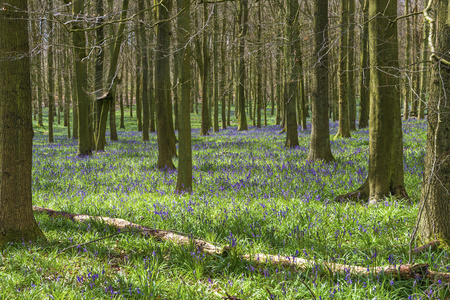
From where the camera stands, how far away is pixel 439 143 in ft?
11.2

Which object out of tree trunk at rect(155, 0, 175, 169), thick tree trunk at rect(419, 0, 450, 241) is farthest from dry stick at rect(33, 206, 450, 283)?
tree trunk at rect(155, 0, 175, 169)

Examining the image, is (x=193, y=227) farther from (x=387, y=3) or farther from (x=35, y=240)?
(x=387, y=3)

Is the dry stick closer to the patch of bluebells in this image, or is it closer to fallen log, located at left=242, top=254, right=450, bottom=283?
fallen log, located at left=242, top=254, right=450, bottom=283

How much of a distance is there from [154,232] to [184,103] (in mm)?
3022

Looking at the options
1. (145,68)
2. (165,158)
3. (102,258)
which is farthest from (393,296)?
(145,68)

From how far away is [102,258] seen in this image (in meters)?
3.82

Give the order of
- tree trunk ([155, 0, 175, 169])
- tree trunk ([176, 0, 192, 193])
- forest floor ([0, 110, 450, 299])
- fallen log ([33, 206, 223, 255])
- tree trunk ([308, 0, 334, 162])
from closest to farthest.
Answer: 1. forest floor ([0, 110, 450, 299])
2. fallen log ([33, 206, 223, 255])
3. tree trunk ([176, 0, 192, 193])
4. tree trunk ([308, 0, 334, 162])
5. tree trunk ([155, 0, 175, 169])

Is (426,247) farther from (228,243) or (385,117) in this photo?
(385,117)

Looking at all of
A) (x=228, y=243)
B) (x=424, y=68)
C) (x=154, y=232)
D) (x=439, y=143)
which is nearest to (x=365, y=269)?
(x=439, y=143)

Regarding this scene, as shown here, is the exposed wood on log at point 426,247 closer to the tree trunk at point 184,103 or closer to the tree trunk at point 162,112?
the tree trunk at point 184,103

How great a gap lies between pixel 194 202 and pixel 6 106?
11.1ft

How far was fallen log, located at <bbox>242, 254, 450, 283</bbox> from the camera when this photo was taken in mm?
2920

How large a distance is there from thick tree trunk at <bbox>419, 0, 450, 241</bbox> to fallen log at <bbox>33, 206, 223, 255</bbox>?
253cm

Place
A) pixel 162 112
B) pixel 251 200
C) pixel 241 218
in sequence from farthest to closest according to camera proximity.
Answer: pixel 162 112
pixel 251 200
pixel 241 218
